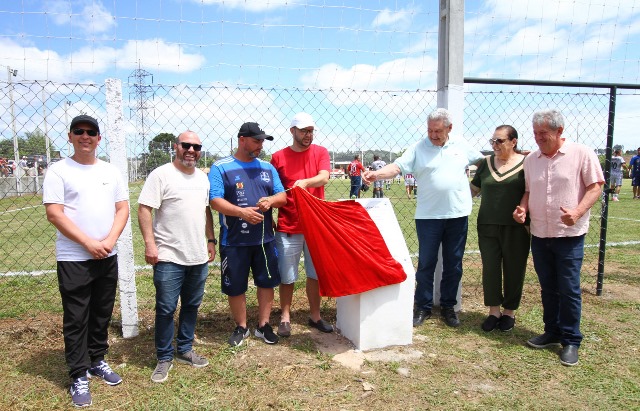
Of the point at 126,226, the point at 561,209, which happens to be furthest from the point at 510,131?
the point at 126,226

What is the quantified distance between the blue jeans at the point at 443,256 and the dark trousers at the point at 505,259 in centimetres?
23

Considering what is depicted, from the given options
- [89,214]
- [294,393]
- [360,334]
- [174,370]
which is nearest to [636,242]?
[360,334]

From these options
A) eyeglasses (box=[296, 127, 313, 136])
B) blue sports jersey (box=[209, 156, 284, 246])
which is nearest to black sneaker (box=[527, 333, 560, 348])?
blue sports jersey (box=[209, 156, 284, 246])

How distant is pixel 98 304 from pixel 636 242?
882 centimetres

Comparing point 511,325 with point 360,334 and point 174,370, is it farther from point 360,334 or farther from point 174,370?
point 174,370

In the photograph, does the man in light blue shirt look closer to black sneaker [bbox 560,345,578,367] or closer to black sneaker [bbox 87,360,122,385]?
black sneaker [bbox 560,345,578,367]

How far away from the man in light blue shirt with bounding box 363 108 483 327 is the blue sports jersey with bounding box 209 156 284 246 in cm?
91

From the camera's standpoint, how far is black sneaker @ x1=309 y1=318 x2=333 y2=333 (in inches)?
164

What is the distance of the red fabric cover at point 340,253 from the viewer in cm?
361

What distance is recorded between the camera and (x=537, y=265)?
3873 millimetres

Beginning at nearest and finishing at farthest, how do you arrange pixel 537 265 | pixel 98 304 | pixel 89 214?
pixel 89 214 → pixel 98 304 → pixel 537 265

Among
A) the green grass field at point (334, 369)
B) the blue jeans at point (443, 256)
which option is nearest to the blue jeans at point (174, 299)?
the green grass field at point (334, 369)

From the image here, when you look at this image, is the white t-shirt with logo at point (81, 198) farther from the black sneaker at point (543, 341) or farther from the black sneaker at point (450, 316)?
the black sneaker at point (543, 341)

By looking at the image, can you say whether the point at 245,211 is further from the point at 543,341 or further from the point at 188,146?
the point at 543,341
